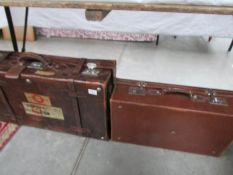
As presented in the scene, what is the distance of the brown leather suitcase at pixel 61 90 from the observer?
974 mm

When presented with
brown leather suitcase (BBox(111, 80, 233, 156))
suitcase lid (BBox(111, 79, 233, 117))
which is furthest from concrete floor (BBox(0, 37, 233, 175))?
suitcase lid (BBox(111, 79, 233, 117))

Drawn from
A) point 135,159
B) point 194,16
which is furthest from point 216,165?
point 194,16

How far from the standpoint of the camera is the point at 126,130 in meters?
1.12

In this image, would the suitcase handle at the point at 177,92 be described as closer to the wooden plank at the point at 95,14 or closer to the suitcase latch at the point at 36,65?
the wooden plank at the point at 95,14

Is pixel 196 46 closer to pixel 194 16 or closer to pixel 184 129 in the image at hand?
pixel 194 16

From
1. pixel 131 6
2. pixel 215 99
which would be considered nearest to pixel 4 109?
pixel 131 6

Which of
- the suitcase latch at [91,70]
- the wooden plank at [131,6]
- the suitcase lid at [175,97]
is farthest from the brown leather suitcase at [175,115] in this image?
the wooden plank at [131,6]

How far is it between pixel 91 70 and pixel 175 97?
0.42 meters

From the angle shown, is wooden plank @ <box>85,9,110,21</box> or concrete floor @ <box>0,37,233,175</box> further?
concrete floor @ <box>0,37,233,175</box>

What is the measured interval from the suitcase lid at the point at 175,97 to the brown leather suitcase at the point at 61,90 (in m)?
0.10

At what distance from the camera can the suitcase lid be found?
940 mm

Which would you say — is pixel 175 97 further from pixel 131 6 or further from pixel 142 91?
pixel 131 6

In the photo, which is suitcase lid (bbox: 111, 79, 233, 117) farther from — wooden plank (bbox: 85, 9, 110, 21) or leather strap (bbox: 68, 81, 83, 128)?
wooden plank (bbox: 85, 9, 110, 21)

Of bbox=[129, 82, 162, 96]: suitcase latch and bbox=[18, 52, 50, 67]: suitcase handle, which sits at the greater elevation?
bbox=[18, 52, 50, 67]: suitcase handle
